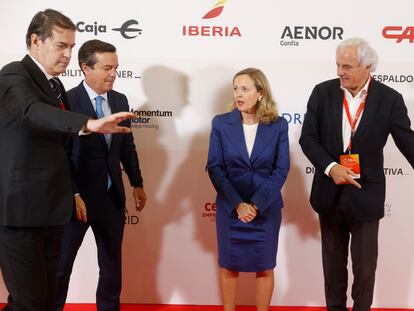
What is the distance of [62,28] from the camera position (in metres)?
→ 2.08

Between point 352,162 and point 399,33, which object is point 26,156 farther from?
point 399,33

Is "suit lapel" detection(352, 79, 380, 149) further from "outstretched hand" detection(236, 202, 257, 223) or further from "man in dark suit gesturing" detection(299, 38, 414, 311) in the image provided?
"outstretched hand" detection(236, 202, 257, 223)

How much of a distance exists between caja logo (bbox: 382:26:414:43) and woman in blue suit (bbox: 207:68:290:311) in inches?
43.4

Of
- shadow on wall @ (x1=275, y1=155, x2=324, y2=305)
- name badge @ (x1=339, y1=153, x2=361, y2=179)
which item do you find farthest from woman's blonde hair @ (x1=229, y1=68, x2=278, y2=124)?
shadow on wall @ (x1=275, y1=155, x2=324, y2=305)

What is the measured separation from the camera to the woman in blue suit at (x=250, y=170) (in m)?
2.97

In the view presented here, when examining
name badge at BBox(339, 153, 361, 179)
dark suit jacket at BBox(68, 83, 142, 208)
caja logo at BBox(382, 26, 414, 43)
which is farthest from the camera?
caja logo at BBox(382, 26, 414, 43)

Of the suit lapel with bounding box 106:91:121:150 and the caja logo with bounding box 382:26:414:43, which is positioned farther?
the caja logo with bounding box 382:26:414:43

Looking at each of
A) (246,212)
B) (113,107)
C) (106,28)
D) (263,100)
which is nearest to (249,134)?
(263,100)

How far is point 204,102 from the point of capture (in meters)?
3.64

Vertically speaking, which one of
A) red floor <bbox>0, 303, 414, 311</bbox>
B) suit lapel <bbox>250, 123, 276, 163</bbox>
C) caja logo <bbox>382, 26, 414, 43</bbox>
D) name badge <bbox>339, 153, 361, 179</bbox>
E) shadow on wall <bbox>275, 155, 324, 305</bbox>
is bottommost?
red floor <bbox>0, 303, 414, 311</bbox>

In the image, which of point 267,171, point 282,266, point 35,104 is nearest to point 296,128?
point 267,171

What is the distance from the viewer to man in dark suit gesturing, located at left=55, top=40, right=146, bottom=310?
290 centimetres

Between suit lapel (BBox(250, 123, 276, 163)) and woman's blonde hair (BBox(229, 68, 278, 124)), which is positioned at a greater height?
woman's blonde hair (BBox(229, 68, 278, 124))

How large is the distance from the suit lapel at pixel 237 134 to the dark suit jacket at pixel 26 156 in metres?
1.16
